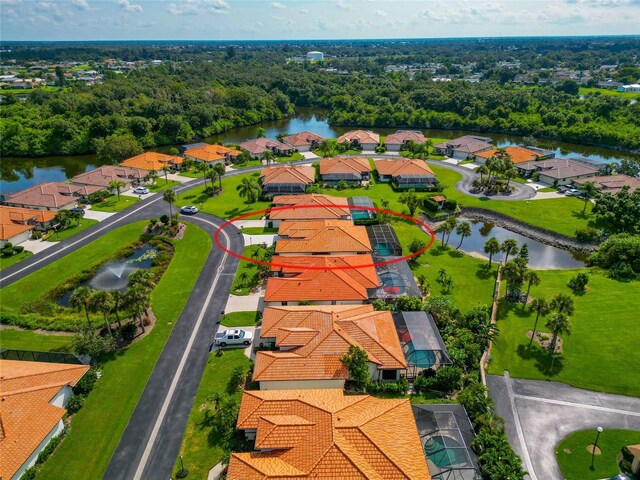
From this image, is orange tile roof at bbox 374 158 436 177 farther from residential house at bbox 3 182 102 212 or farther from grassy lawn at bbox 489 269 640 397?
residential house at bbox 3 182 102 212

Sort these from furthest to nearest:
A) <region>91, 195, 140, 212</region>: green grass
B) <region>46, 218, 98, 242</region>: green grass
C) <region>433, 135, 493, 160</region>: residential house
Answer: <region>433, 135, 493, 160</region>: residential house → <region>91, 195, 140, 212</region>: green grass → <region>46, 218, 98, 242</region>: green grass

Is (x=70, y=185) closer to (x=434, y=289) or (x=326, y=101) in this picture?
(x=434, y=289)

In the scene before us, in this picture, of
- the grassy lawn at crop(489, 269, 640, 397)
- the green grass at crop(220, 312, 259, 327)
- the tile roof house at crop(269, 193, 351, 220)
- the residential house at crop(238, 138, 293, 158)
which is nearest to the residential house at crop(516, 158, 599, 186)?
the grassy lawn at crop(489, 269, 640, 397)

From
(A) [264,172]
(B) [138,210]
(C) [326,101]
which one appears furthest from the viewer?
(C) [326,101]

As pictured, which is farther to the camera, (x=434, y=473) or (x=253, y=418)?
(x=253, y=418)

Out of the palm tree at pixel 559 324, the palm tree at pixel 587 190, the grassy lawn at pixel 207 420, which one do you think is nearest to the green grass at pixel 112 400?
the grassy lawn at pixel 207 420

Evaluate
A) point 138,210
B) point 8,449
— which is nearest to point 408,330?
point 8,449

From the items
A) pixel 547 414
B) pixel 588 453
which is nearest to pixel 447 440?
pixel 547 414
